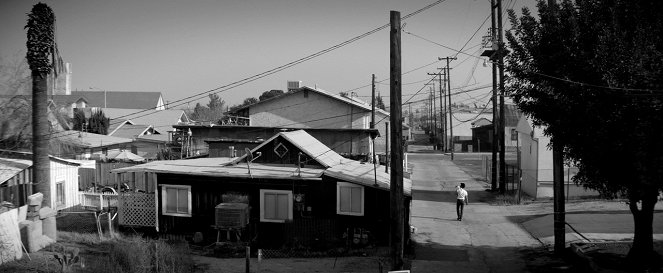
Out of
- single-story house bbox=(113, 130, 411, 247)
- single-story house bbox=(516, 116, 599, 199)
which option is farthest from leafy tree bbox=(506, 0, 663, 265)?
single-story house bbox=(516, 116, 599, 199)

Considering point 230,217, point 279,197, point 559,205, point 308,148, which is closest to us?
point 559,205

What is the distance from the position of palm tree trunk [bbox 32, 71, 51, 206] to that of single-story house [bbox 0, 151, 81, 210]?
1.77 metres

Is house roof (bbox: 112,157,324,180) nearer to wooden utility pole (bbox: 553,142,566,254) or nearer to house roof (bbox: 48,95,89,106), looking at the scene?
wooden utility pole (bbox: 553,142,566,254)

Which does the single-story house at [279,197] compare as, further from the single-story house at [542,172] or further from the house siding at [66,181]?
the single-story house at [542,172]

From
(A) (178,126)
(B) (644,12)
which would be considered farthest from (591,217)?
(A) (178,126)

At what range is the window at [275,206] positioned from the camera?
18875 millimetres

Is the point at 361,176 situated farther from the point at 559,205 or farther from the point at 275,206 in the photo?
the point at 559,205

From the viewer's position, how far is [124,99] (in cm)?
10312

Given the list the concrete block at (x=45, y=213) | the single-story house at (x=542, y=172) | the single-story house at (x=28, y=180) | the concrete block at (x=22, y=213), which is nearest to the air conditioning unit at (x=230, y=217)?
the concrete block at (x=45, y=213)

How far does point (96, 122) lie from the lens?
5534 cm

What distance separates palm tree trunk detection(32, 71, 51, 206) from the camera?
21609mm

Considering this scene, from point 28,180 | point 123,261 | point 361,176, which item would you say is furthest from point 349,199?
point 28,180

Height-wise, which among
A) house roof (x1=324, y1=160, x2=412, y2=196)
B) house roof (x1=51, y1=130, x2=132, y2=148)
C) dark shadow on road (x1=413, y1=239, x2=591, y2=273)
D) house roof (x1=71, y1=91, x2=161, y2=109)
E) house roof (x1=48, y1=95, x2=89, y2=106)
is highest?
house roof (x1=71, y1=91, x2=161, y2=109)

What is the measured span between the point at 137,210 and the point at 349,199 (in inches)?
324
